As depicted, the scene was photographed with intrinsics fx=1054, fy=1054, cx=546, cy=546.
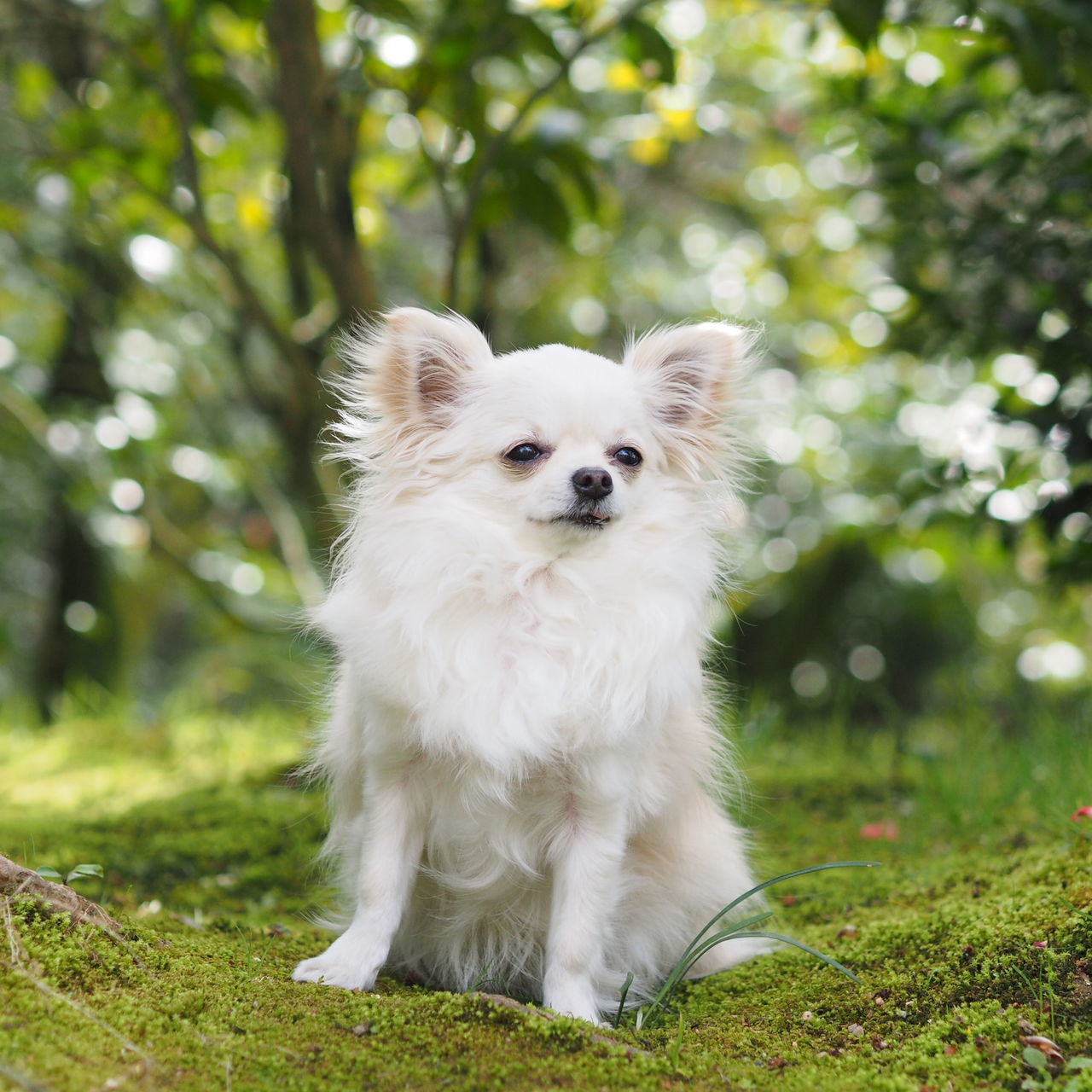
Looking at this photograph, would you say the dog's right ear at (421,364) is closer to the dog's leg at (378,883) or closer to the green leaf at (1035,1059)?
the dog's leg at (378,883)

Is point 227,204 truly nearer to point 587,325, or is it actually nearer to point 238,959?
point 587,325

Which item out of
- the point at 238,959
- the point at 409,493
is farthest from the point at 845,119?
the point at 238,959

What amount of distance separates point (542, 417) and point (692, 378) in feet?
1.47

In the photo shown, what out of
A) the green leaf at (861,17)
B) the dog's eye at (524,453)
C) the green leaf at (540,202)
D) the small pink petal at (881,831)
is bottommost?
the small pink petal at (881,831)

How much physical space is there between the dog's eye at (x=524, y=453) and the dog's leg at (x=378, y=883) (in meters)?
0.68

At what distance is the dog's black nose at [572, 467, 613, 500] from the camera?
2.05 m

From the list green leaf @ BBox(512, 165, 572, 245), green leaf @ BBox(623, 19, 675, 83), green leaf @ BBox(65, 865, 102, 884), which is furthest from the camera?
green leaf @ BBox(512, 165, 572, 245)

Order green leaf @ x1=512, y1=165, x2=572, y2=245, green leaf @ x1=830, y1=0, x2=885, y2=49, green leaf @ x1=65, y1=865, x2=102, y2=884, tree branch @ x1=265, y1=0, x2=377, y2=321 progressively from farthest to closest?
green leaf @ x1=512, y1=165, x2=572, y2=245, tree branch @ x1=265, y1=0, x2=377, y2=321, green leaf @ x1=830, y1=0, x2=885, y2=49, green leaf @ x1=65, y1=865, x2=102, y2=884

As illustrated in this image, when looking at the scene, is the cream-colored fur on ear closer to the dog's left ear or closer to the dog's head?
the dog's head

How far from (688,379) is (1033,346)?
141 cm

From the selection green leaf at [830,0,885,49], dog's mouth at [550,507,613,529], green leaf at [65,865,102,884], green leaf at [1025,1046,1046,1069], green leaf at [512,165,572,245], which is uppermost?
green leaf at [830,0,885,49]

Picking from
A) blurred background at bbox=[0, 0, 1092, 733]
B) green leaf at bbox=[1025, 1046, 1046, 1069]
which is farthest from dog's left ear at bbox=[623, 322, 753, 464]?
green leaf at bbox=[1025, 1046, 1046, 1069]

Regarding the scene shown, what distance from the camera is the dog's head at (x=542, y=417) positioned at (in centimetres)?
213

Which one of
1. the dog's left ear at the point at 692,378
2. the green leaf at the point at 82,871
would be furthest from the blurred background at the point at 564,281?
the green leaf at the point at 82,871
